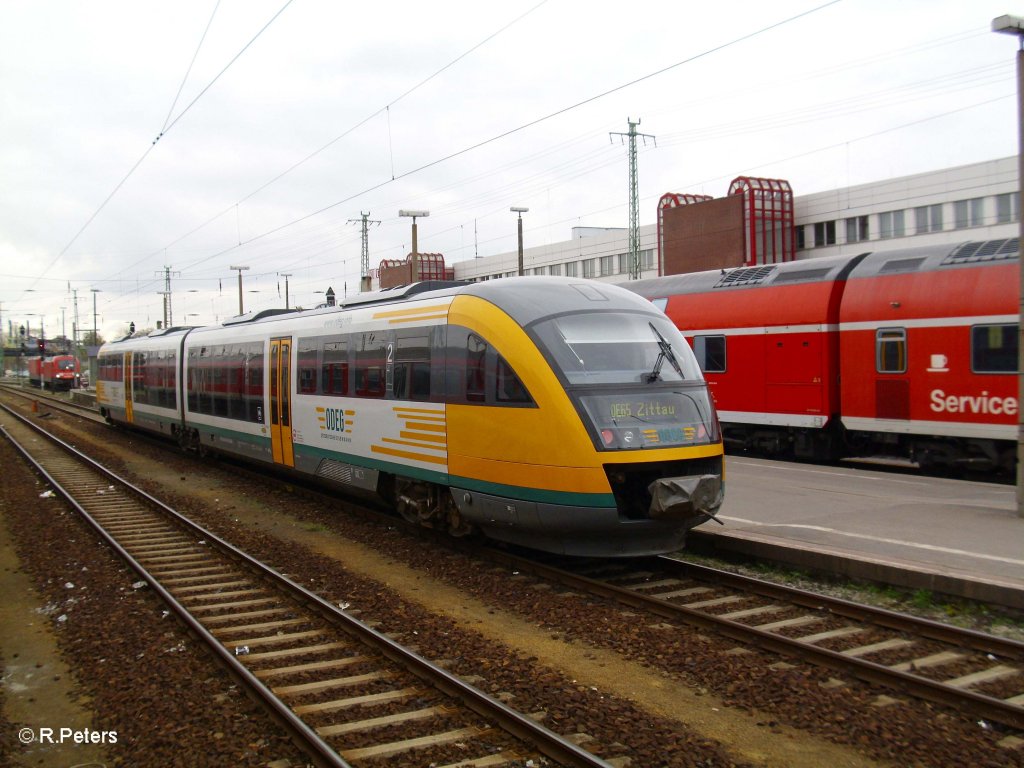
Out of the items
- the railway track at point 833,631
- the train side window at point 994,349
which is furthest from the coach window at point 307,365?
the train side window at point 994,349

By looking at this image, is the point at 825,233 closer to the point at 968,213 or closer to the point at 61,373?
the point at 968,213

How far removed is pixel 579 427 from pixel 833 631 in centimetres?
263

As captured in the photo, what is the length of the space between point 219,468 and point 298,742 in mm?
14146

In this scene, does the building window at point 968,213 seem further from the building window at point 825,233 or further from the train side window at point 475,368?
the train side window at point 475,368

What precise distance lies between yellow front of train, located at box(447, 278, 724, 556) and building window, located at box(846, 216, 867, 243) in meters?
36.8

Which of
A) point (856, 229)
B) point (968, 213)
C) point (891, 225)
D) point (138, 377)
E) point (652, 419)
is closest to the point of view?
point (652, 419)

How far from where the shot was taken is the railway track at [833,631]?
5.21 m

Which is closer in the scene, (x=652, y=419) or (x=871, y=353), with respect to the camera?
(x=652, y=419)

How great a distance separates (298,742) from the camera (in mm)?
4719

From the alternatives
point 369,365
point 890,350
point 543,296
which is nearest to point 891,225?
point 890,350

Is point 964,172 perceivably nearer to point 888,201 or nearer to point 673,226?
point 888,201

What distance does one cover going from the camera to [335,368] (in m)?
11.6

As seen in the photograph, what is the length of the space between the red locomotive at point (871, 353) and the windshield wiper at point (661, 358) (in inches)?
264

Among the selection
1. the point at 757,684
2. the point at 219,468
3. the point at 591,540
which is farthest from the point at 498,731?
the point at 219,468
